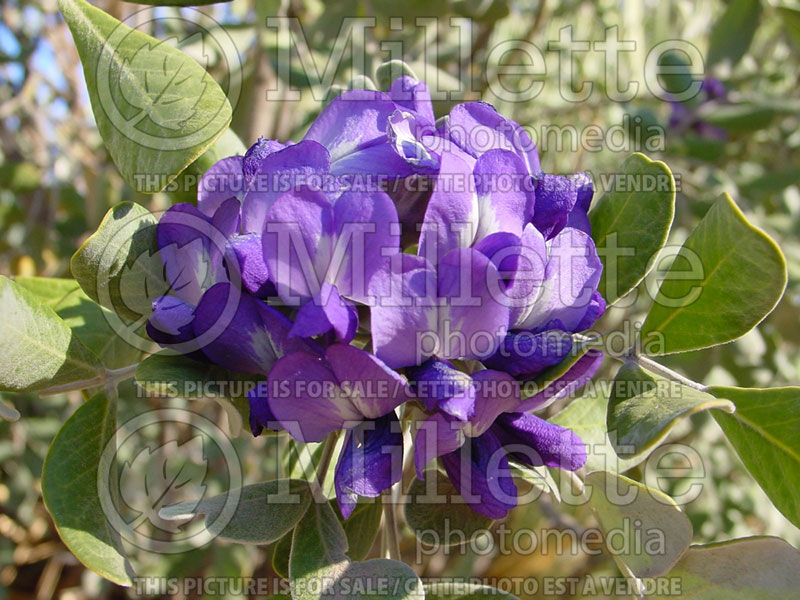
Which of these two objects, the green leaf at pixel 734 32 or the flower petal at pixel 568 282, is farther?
the green leaf at pixel 734 32

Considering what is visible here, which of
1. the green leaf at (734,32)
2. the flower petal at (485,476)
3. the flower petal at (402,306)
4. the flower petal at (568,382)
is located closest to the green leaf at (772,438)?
the flower petal at (568,382)

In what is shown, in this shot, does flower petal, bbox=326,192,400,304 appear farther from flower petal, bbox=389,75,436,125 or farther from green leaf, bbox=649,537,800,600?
green leaf, bbox=649,537,800,600

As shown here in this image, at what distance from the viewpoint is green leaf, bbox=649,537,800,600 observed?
862mm

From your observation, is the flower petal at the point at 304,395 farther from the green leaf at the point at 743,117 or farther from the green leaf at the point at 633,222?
the green leaf at the point at 743,117

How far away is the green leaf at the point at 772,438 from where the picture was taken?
31.4 inches

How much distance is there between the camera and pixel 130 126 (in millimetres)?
839

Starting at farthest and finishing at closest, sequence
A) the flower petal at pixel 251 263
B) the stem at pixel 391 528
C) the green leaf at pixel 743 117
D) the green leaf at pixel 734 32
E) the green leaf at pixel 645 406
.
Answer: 1. the green leaf at pixel 743 117
2. the green leaf at pixel 734 32
3. the stem at pixel 391 528
4. the flower petal at pixel 251 263
5. the green leaf at pixel 645 406

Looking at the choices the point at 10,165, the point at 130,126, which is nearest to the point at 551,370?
the point at 130,126

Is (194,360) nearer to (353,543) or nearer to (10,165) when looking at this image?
(353,543)

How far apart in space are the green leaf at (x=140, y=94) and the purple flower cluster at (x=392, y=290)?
69 mm

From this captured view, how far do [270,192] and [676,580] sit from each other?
0.69m

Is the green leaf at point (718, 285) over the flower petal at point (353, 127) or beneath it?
beneath

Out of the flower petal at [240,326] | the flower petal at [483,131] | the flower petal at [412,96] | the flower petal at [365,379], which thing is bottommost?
the flower petal at [365,379]

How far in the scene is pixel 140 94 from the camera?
85 centimetres
